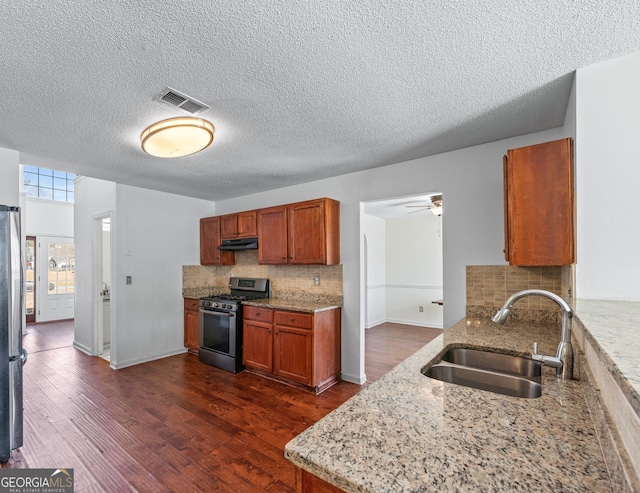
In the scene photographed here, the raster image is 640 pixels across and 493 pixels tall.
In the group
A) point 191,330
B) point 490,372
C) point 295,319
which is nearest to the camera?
point 490,372

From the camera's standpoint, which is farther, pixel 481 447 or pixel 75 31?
pixel 75 31

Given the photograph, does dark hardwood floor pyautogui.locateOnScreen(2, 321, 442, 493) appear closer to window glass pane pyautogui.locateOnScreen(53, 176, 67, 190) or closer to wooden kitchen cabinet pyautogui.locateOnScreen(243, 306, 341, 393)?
wooden kitchen cabinet pyautogui.locateOnScreen(243, 306, 341, 393)

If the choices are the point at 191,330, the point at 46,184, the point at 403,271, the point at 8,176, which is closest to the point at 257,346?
the point at 191,330

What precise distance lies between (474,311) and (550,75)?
71.1 inches

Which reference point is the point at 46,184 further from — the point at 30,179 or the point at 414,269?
the point at 414,269

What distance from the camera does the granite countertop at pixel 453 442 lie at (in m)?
0.69

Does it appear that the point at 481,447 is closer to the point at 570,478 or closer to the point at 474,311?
the point at 570,478

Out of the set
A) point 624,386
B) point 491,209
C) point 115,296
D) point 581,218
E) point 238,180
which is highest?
point 238,180

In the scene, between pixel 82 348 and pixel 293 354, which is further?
pixel 82 348

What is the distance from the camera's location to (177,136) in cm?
221

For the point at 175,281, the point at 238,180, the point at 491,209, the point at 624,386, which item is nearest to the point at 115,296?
the point at 175,281

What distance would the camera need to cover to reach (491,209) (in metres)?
2.68

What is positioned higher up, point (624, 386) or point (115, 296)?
point (624, 386)

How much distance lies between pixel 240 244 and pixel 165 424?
236cm
